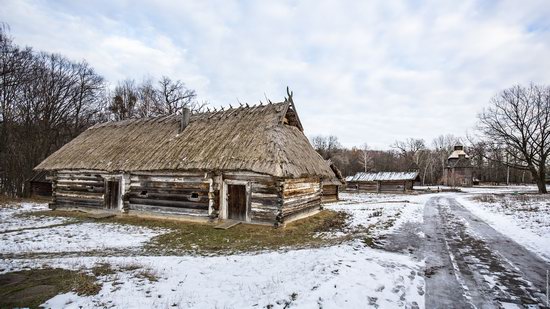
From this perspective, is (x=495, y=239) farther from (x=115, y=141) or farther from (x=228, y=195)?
(x=115, y=141)

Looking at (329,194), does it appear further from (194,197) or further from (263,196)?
(194,197)

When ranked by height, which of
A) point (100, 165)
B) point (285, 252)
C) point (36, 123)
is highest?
point (36, 123)

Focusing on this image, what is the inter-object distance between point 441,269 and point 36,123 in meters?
29.8

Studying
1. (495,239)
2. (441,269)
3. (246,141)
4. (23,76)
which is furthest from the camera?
(23,76)

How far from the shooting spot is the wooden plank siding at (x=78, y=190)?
54.5 feet

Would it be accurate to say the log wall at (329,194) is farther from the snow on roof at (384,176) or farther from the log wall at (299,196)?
the snow on roof at (384,176)

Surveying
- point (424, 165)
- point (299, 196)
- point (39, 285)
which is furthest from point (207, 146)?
point (424, 165)

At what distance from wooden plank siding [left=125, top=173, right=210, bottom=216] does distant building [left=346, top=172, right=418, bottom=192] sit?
3280 centimetres

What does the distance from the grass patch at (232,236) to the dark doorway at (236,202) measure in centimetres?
78

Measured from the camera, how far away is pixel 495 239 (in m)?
10.3

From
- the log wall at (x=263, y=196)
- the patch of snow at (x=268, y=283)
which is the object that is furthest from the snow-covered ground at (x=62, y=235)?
the log wall at (x=263, y=196)

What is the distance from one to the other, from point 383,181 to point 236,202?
32.6 meters

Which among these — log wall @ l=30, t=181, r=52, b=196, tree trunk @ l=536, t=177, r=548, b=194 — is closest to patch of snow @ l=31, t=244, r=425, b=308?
log wall @ l=30, t=181, r=52, b=196

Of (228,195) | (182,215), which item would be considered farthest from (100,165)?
(228,195)
